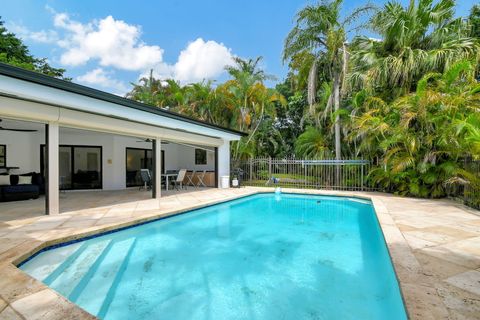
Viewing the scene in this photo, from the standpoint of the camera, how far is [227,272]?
3.80m

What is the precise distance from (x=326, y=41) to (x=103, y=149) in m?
11.9

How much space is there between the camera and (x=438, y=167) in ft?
27.1

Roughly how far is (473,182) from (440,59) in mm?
5558

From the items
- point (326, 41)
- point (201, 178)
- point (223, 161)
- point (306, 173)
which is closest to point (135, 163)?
point (201, 178)

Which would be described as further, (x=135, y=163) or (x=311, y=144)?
(x=311, y=144)

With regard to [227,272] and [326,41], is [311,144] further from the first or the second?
[227,272]

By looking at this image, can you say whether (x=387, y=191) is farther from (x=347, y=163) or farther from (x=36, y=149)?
(x=36, y=149)

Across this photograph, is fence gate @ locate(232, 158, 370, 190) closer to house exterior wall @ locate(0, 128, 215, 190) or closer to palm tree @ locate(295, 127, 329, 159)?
palm tree @ locate(295, 127, 329, 159)

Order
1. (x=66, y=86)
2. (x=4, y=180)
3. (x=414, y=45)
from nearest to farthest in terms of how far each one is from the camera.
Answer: (x=66, y=86) < (x=4, y=180) < (x=414, y=45)

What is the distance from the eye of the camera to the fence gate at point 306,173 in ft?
38.5

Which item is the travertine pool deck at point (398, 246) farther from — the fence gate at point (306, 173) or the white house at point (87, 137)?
the fence gate at point (306, 173)

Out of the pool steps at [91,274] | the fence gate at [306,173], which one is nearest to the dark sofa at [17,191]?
the pool steps at [91,274]

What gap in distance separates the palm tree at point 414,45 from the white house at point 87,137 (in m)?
7.01

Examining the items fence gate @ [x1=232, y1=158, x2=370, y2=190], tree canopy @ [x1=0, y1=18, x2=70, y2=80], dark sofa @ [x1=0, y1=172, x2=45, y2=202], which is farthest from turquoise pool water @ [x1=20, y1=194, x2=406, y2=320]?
tree canopy @ [x1=0, y1=18, x2=70, y2=80]
